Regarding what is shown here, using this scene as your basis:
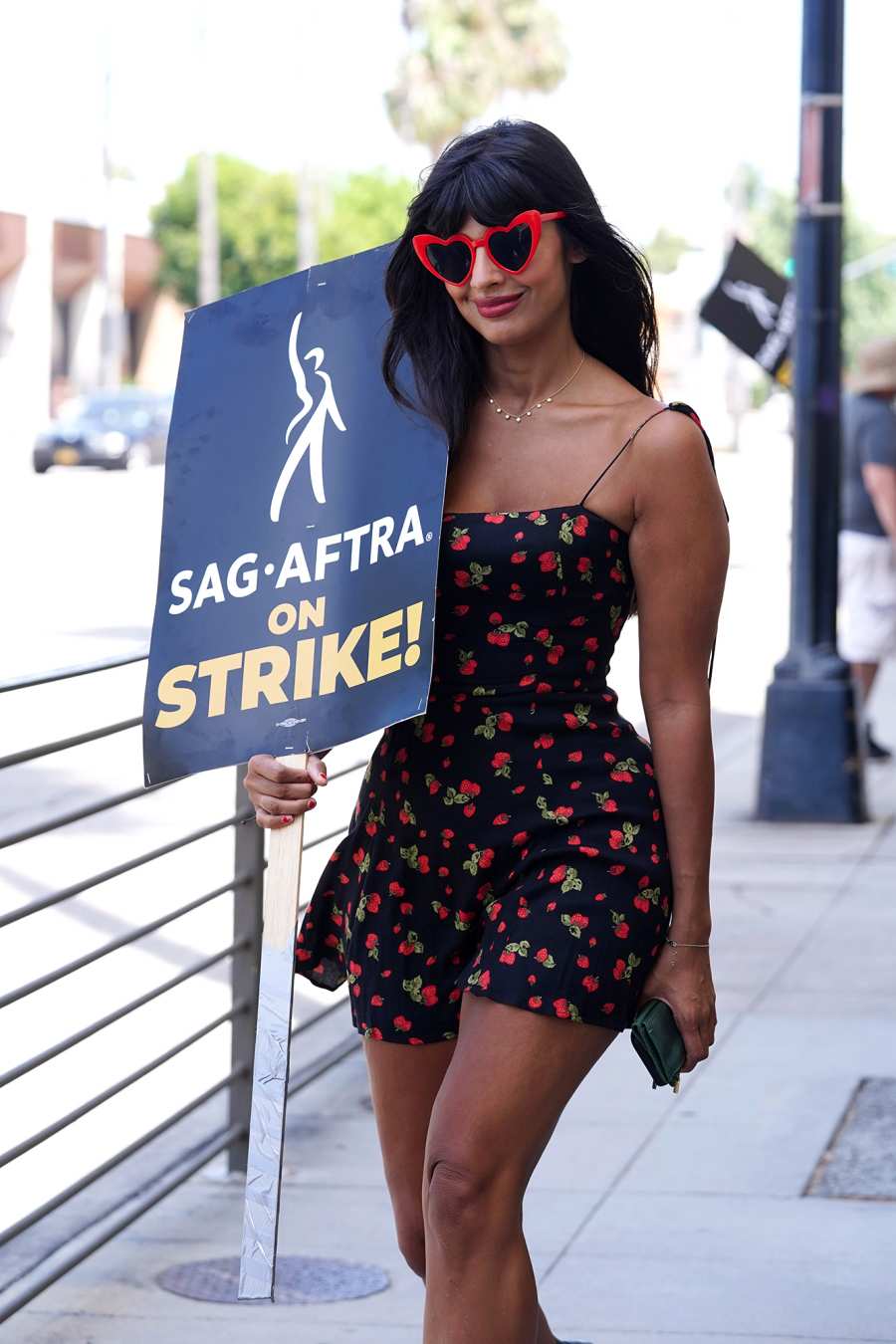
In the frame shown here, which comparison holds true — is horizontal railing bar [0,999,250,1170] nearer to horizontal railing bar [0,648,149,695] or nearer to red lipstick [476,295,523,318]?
horizontal railing bar [0,648,149,695]

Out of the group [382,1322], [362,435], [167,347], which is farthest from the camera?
[167,347]

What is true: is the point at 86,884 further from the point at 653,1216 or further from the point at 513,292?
the point at 513,292

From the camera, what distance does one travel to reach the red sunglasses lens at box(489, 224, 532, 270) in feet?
10.1

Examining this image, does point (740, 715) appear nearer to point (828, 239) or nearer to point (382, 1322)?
point (828, 239)

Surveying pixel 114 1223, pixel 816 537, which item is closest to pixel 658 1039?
pixel 114 1223

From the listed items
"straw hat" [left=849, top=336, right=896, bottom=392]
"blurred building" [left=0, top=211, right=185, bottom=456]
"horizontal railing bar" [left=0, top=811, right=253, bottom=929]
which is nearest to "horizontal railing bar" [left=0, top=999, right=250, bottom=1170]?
"horizontal railing bar" [left=0, top=811, right=253, bottom=929]

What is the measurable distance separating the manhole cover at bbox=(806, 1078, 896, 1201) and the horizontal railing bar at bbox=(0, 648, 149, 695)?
1937 millimetres

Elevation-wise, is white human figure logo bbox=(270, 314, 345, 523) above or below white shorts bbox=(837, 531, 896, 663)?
below

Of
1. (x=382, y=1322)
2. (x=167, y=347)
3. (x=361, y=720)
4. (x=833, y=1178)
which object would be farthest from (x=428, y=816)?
(x=167, y=347)

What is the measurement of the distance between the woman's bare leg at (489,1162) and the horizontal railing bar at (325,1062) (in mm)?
2458

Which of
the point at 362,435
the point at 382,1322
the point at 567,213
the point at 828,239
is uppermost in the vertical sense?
the point at 828,239

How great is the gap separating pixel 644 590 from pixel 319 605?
487mm

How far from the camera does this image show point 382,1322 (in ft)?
13.9

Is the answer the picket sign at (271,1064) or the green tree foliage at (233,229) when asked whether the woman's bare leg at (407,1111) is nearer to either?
the picket sign at (271,1064)
